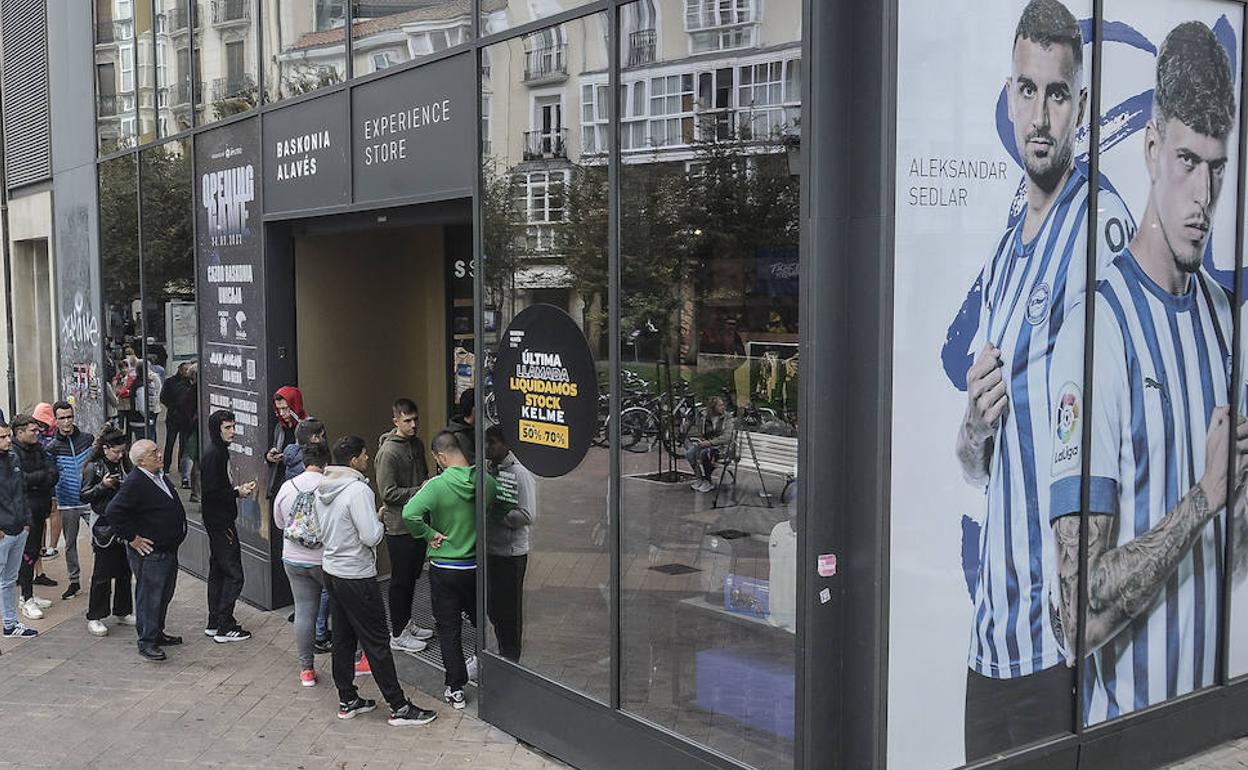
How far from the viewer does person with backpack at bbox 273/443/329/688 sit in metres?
7.46

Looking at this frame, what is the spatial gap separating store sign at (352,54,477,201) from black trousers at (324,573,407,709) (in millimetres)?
2579

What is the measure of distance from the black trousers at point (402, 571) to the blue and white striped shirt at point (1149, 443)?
4.61 metres

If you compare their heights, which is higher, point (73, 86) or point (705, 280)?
point (73, 86)

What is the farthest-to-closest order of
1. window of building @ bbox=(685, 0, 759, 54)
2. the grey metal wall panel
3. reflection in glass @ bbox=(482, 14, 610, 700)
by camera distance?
the grey metal wall panel
reflection in glass @ bbox=(482, 14, 610, 700)
window of building @ bbox=(685, 0, 759, 54)

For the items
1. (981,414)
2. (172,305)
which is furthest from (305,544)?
(172,305)

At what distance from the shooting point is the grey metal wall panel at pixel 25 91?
1536 centimetres

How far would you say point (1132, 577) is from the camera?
6129mm

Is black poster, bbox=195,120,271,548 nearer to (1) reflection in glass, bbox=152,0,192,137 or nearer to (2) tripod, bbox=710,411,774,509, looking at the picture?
(1) reflection in glass, bbox=152,0,192,137

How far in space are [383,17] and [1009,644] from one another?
6.12 meters

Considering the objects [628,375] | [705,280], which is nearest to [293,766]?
[628,375]

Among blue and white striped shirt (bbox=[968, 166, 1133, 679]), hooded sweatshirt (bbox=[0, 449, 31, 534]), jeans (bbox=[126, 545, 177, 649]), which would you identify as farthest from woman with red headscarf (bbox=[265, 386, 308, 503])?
blue and white striped shirt (bbox=[968, 166, 1133, 679])

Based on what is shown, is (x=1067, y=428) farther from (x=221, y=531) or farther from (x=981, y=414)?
(x=221, y=531)

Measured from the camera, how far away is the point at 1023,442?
552cm

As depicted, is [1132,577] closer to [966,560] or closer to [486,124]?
[966,560]
